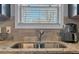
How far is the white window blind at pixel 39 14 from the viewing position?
2.44 m

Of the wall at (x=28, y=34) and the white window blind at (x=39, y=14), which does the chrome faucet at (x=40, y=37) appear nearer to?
the wall at (x=28, y=34)

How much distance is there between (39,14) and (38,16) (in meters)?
0.04

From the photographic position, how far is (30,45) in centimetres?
230

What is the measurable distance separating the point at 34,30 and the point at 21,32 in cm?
21

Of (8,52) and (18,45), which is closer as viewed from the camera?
(8,52)

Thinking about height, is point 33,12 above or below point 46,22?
above

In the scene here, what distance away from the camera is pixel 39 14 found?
2438 millimetres

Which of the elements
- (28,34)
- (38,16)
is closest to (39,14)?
(38,16)

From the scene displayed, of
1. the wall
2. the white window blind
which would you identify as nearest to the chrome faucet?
the wall

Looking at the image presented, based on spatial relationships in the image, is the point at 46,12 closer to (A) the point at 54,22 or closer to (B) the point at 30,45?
(A) the point at 54,22

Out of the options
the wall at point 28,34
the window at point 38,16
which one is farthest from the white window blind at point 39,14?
the wall at point 28,34

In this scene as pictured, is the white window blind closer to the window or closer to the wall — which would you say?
the window

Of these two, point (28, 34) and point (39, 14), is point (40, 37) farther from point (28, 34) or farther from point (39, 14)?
point (39, 14)
